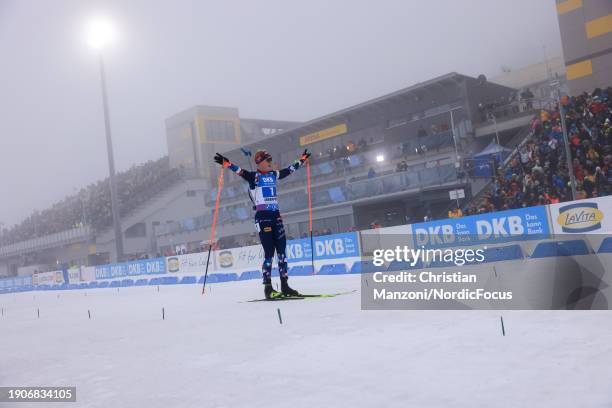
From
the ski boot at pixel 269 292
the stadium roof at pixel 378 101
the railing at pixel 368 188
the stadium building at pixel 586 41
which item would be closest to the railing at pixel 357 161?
the railing at pixel 368 188

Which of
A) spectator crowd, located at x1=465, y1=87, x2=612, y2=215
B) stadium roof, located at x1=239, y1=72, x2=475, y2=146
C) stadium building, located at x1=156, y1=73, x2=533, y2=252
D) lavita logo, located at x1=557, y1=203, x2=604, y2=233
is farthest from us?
stadium roof, located at x1=239, y1=72, x2=475, y2=146

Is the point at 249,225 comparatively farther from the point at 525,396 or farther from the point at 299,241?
the point at 525,396

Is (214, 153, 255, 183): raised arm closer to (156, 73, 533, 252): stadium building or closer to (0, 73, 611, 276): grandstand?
(0, 73, 611, 276): grandstand

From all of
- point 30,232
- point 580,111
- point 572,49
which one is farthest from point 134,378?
point 30,232

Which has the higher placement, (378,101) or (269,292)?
(378,101)

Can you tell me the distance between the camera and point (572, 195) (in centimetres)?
1667

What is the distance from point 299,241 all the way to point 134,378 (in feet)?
54.5

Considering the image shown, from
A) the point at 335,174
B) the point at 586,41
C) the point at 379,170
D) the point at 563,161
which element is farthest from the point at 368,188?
the point at 586,41

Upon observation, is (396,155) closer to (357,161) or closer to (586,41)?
(357,161)

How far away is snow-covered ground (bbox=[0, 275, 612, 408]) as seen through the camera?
9.67 ft

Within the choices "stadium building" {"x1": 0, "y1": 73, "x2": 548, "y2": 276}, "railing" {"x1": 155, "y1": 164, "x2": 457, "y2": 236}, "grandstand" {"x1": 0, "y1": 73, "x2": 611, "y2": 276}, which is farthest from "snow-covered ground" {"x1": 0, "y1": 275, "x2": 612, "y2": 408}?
Result: "railing" {"x1": 155, "y1": 164, "x2": 457, "y2": 236}

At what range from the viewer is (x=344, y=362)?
3848 mm

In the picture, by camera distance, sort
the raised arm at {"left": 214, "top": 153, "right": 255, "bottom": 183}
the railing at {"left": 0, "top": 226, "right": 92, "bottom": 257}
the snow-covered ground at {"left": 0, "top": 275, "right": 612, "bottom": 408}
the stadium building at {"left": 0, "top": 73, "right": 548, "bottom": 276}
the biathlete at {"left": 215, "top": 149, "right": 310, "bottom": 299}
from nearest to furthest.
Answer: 1. the snow-covered ground at {"left": 0, "top": 275, "right": 612, "bottom": 408}
2. the raised arm at {"left": 214, "top": 153, "right": 255, "bottom": 183}
3. the biathlete at {"left": 215, "top": 149, "right": 310, "bottom": 299}
4. the stadium building at {"left": 0, "top": 73, "right": 548, "bottom": 276}
5. the railing at {"left": 0, "top": 226, "right": 92, "bottom": 257}

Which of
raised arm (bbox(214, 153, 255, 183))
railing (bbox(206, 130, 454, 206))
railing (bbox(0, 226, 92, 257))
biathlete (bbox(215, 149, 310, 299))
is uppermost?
railing (bbox(206, 130, 454, 206))
